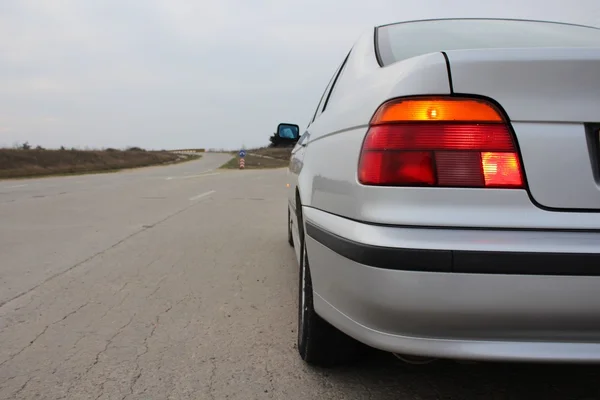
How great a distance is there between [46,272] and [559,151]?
4516 mm

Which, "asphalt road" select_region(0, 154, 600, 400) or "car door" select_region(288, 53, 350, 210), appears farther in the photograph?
"car door" select_region(288, 53, 350, 210)

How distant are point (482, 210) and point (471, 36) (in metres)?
1.24

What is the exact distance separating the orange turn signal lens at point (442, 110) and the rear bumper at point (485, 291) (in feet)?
1.30

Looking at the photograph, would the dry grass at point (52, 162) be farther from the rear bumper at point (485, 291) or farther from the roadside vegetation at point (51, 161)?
the rear bumper at point (485, 291)

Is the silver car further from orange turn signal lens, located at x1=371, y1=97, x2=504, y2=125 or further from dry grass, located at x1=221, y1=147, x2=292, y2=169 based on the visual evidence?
dry grass, located at x1=221, y1=147, x2=292, y2=169

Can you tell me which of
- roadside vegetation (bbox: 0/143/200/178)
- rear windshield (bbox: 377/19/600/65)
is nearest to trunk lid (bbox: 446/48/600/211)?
rear windshield (bbox: 377/19/600/65)

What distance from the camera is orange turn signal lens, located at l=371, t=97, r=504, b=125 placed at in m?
1.64

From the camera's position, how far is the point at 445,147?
5.41ft

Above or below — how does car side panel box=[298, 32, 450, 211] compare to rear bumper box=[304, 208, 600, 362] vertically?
above

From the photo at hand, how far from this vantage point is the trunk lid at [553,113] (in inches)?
62.2

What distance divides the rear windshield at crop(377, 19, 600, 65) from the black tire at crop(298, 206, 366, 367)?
4.08 ft

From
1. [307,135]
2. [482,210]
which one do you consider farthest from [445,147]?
[307,135]

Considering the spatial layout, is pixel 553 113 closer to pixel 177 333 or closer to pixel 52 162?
pixel 177 333

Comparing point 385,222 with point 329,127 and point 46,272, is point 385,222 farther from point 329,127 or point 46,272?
point 46,272
